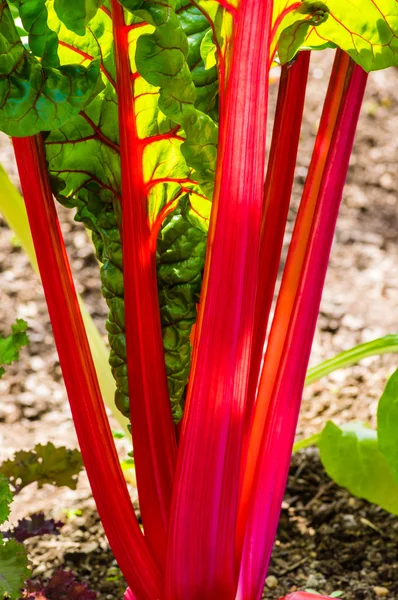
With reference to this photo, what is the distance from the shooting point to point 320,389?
2074mm

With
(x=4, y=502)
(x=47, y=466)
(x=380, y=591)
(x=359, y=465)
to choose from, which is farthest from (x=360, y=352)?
(x=4, y=502)

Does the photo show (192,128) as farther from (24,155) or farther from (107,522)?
(107,522)

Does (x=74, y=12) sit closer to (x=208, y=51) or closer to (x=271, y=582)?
(x=208, y=51)

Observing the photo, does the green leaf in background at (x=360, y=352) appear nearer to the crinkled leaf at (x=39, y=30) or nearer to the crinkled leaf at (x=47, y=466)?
the crinkled leaf at (x=47, y=466)

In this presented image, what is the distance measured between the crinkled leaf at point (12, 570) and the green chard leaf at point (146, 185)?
285 mm

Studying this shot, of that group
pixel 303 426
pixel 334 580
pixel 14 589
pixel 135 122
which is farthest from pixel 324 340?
pixel 14 589

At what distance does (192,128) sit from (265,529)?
0.54 meters

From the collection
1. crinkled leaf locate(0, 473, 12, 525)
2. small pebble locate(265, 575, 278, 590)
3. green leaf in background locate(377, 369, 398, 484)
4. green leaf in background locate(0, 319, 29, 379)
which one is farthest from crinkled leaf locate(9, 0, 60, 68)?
small pebble locate(265, 575, 278, 590)

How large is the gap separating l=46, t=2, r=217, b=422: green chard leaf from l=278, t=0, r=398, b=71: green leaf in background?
0.11 m

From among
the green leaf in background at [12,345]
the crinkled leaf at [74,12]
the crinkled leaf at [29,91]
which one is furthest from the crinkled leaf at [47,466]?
the crinkled leaf at [74,12]

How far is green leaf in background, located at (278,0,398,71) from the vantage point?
0.99m

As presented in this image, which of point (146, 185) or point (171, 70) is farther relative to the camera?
point (146, 185)

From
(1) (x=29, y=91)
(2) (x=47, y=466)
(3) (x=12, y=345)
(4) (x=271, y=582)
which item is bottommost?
(4) (x=271, y=582)

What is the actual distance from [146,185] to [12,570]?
51 centimetres
